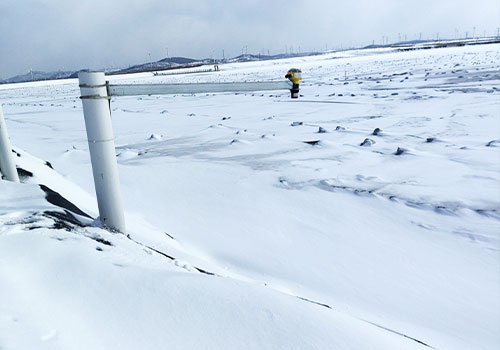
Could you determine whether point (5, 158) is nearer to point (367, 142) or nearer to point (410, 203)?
point (410, 203)

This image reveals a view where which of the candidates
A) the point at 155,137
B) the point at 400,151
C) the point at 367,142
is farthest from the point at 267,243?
the point at 155,137

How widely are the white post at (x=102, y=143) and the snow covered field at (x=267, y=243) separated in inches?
5.7

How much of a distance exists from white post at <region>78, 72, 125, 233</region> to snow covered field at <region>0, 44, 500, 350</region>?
146 millimetres

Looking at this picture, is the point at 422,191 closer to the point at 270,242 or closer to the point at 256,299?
the point at 270,242

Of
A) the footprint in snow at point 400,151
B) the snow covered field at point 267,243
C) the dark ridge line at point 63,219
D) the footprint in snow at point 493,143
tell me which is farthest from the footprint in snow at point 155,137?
the footprint in snow at point 493,143

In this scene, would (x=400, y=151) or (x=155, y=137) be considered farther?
(x=155, y=137)

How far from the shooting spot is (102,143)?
79.2 inches

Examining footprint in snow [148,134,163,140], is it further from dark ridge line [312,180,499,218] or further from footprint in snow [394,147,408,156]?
footprint in snow [394,147,408,156]

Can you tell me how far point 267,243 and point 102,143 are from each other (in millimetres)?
1542

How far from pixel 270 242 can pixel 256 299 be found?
5.17 ft

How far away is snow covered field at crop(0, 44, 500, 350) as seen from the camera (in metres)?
1.24

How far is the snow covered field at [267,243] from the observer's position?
1236 millimetres

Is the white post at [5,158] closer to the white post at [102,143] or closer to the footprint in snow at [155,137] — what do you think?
the white post at [102,143]

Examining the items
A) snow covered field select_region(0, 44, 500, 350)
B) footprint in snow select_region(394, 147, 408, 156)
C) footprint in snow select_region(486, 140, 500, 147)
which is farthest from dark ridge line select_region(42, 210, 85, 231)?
footprint in snow select_region(486, 140, 500, 147)
